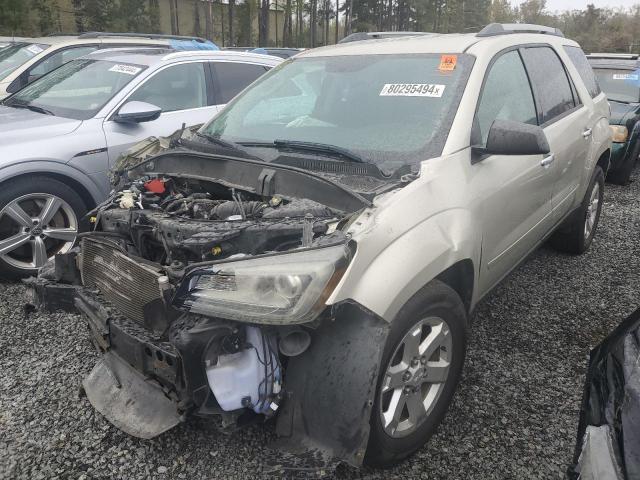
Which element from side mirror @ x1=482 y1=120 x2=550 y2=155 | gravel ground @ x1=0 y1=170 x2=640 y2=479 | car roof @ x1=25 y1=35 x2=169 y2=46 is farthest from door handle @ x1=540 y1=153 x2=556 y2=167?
car roof @ x1=25 y1=35 x2=169 y2=46

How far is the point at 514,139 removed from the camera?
2.55 metres

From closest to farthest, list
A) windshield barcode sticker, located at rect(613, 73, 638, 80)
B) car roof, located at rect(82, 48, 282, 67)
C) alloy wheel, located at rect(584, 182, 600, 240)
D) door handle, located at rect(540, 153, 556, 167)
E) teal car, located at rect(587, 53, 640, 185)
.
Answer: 1. door handle, located at rect(540, 153, 556, 167)
2. alloy wheel, located at rect(584, 182, 600, 240)
3. car roof, located at rect(82, 48, 282, 67)
4. teal car, located at rect(587, 53, 640, 185)
5. windshield barcode sticker, located at rect(613, 73, 638, 80)

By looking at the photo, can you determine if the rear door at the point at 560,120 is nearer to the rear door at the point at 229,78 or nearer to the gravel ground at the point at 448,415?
the gravel ground at the point at 448,415

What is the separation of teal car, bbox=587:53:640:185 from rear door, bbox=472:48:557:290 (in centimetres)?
397

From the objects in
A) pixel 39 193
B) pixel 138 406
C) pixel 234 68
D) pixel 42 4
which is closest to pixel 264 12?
pixel 42 4

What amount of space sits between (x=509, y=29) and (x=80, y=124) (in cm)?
336

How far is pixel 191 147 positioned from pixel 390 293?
1642 millimetres

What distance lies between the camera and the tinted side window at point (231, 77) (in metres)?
5.44

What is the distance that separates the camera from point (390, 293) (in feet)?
6.48

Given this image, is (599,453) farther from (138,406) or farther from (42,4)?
(42,4)

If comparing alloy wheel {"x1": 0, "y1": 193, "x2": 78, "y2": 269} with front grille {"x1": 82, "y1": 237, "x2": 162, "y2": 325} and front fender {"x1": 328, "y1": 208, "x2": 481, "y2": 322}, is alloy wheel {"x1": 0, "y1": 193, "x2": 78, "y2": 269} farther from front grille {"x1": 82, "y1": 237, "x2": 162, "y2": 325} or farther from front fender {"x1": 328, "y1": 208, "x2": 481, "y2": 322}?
front fender {"x1": 328, "y1": 208, "x2": 481, "y2": 322}

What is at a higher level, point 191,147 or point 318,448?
point 191,147

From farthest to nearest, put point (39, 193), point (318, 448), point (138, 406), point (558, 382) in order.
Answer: point (39, 193) < point (558, 382) < point (138, 406) < point (318, 448)

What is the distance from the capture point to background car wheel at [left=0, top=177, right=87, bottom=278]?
12.7 feet
